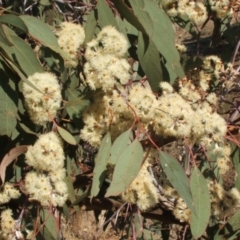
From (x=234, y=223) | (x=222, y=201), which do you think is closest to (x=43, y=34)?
(x=222, y=201)

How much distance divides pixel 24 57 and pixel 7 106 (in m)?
0.12

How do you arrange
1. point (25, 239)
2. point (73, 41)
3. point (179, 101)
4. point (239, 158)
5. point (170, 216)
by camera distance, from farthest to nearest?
point (170, 216) → point (239, 158) → point (25, 239) → point (73, 41) → point (179, 101)

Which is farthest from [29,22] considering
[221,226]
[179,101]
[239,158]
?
[221,226]

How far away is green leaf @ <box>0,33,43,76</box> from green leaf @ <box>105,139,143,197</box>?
0.94ft

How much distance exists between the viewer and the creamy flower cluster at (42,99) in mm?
1210

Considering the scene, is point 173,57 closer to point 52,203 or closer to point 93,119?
point 93,119

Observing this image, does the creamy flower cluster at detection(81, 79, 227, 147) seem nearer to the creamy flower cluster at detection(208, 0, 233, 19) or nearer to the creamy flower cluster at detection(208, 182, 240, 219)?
the creamy flower cluster at detection(208, 182, 240, 219)

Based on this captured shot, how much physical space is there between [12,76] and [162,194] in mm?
599

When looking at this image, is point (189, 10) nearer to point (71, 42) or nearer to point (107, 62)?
point (71, 42)

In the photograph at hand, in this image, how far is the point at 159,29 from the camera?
1537 mm

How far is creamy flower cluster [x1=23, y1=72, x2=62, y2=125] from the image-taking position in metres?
1.21

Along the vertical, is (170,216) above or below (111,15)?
below

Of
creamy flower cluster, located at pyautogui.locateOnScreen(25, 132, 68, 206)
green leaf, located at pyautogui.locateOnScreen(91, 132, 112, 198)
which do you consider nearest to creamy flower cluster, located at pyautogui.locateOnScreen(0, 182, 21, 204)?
creamy flower cluster, located at pyautogui.locateOnScreen(25, 132, 68, 206)

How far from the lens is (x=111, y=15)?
1.50 metres
